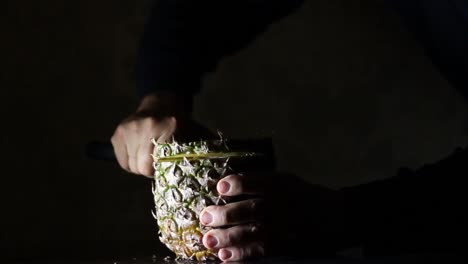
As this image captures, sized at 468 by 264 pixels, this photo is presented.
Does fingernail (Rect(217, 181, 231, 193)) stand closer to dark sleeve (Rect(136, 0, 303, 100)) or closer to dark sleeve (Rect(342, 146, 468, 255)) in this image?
dark sleeve (Rect(342, 146, 468, 255))

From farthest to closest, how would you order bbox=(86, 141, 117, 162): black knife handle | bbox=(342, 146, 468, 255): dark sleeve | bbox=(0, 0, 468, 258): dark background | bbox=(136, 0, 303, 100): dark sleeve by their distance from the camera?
bbox=(0, 0, 468, 258): dark background
bbox=(136, 0, 303, 100): dark sleeve
bbox=(86, 141, 117, 162): black knife handle
bbox=(342, 146, 468, 255): dark sleeve

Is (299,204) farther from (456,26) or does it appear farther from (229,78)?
(229,78)

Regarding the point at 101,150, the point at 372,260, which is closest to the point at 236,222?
the point at 372,260

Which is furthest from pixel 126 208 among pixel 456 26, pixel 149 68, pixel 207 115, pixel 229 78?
pixel 456 26

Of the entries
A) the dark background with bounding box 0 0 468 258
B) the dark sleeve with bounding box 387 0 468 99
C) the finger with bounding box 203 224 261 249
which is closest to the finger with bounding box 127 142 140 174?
the finger with bounding box 203 224 261 249

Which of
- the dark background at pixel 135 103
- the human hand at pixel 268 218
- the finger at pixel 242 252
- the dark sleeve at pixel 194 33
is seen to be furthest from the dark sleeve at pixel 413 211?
the dark background at pixel 135 103

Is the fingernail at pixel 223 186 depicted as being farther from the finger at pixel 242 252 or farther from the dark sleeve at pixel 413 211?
the dark sleeve at pixel 413 211
